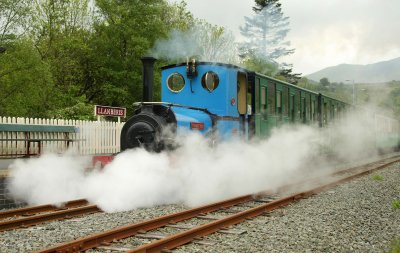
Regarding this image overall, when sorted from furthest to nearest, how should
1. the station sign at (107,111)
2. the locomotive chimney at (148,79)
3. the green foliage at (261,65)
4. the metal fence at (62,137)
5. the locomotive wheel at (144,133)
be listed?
Answer: 1. the green foliage at (261,65)
2. the station sign at (107,111)
3. the metal fence at (62,137)
4. the locomotive chimney at (148,79)
5. the locomotive wheel at (144,133)

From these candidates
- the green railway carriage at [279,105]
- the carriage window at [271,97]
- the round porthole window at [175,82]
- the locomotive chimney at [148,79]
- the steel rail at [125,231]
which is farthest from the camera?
the carriage window at [271,97]

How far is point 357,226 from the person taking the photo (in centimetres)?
673

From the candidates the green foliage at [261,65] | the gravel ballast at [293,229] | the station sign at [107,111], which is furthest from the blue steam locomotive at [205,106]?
the green foliage at [261,65]

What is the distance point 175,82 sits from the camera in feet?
34.2

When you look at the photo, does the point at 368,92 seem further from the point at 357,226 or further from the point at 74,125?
the point at 357,226

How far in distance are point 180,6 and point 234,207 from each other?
3031cm

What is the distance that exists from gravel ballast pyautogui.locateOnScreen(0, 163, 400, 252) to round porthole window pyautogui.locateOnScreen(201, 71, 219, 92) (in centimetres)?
273

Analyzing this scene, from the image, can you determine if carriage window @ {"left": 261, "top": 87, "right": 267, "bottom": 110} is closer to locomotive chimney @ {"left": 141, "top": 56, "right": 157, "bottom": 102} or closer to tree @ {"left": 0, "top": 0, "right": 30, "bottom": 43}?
locomotive chimney @ {"left": 141, "top": 56, "right": 157, "bottom": 102}

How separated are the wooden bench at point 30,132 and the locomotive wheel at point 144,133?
3.54 m

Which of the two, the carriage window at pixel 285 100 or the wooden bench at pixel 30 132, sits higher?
the carriage window at pixel 285 100

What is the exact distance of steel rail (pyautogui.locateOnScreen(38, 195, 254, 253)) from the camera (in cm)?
490

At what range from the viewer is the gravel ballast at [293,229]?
5445 millimetres

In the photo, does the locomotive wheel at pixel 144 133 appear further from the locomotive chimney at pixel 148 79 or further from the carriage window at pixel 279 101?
the carriage window at pixel 279 101

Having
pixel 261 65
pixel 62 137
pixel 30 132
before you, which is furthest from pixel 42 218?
pixel 261 65
